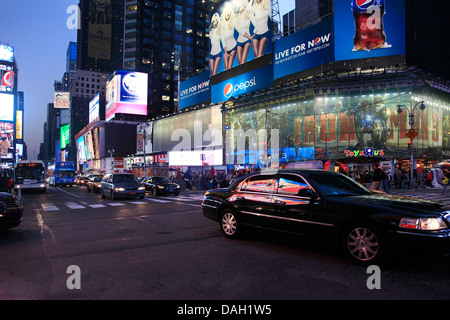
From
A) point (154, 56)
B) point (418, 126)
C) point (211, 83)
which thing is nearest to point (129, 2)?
point (154, 56)

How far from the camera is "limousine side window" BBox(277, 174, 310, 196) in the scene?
5953 millimetres

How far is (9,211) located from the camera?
7.65 m

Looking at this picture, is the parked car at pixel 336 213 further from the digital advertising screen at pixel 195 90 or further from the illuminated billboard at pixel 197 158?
the digital advertising screen at pixel 195 90

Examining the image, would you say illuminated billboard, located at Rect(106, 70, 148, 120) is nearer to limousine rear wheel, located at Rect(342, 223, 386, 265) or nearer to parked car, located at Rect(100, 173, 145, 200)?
parked car, located at Rect(100, 173, 145, 200)

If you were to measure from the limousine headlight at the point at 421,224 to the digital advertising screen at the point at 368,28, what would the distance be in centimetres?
3328

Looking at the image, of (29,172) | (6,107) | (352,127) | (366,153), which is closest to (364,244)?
(29,172)

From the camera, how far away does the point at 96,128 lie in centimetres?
9744

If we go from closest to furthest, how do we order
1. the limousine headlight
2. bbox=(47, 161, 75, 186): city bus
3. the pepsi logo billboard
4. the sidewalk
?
the limousine headlight → the sidewalk → the pepsi logo billboard → bbox=(47, 161, 75, 186): city bus

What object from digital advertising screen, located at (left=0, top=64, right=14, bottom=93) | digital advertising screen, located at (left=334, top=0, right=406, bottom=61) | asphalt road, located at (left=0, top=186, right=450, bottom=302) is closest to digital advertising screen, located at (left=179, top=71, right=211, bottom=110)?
digital advertising screen, located at (left=334, top=0, right=406, bottom=61)

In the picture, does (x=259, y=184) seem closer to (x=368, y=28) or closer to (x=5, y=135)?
(x=368, y=28)

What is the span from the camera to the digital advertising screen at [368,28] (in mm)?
33094

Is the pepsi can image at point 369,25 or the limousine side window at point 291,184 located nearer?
the limousine side window at point 291,184

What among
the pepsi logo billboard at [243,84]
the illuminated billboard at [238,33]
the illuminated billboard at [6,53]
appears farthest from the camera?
the illuminated billboard at [6,53]

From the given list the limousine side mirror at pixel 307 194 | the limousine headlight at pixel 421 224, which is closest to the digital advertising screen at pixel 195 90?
the limousine side mirror at pixel 307 194
